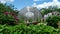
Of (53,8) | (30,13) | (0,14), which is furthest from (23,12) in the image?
(0,14)

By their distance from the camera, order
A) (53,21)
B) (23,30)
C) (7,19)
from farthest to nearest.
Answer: (53,21) < (7,19) < (23,30)

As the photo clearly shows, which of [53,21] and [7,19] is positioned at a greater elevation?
[7,19]

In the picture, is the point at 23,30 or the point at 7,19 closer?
the point at 23,30

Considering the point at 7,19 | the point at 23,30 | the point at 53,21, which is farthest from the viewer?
the point at 53,21

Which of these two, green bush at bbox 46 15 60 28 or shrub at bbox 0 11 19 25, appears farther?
green bush at bbox 46 15 60 28

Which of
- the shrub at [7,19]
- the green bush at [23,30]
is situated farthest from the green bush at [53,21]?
the green bush at [23,30]

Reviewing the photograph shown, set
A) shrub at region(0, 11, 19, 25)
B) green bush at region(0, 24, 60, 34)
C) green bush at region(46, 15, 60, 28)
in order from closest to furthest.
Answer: green bush at region(0, 24, 60, 34)
shrub at region(0, 11, 19, 25)
green bush at region(46, 15, 60, 28)

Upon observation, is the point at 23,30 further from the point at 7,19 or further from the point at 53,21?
the point at 53,21

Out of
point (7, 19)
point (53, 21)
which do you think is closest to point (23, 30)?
point (7, 19)

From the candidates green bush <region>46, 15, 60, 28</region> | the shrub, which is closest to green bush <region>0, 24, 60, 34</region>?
the shrub

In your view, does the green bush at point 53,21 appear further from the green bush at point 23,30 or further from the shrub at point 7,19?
the green bush at point 23,30

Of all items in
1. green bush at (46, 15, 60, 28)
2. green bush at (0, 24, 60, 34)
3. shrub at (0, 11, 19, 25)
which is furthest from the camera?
green bush at (46, 15, 60, 28)

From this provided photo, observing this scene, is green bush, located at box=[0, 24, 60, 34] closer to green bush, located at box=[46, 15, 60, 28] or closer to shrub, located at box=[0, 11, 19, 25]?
shrub, located at box=[0, 11, 19, 25]

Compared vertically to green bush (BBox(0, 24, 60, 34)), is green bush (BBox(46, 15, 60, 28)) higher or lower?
lower
